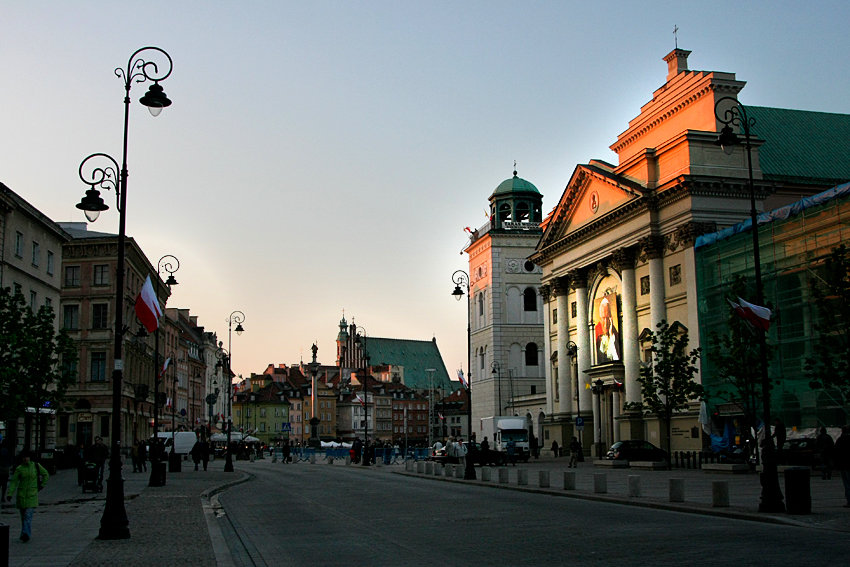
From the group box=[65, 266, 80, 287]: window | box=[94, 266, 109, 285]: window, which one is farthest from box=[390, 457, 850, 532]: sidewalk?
box=[65, 266, 80, 287]: window

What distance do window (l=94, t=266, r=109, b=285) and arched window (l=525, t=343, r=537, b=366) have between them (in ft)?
135

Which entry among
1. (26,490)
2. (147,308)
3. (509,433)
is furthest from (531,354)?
(26,490)

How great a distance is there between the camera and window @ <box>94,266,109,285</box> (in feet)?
222

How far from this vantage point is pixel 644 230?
55.9 m

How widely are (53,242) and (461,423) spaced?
452 feet

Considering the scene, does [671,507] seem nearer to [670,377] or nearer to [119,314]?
[119,314]

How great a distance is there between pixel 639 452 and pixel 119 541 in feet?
121

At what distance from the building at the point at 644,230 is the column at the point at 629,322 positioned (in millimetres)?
65

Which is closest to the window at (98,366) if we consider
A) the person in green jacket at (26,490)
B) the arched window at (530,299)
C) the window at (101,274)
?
the window at (101,274)

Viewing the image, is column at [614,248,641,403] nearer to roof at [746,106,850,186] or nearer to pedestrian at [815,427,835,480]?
roof at [746,106,850,186]

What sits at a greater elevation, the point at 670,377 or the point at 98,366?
the point at 98,366

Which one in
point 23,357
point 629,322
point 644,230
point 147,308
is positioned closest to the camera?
point 147,308

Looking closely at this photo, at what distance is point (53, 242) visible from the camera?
2110 inches

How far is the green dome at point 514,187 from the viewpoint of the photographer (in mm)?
94625
